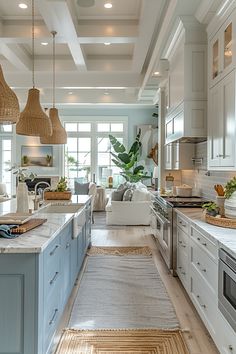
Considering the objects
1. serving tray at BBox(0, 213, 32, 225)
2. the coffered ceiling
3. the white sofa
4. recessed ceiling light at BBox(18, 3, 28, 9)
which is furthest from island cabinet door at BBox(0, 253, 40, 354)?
the white sofa

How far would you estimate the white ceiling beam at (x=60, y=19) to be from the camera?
4.05 meters

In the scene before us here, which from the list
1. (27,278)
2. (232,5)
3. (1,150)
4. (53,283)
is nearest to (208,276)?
(53,283)

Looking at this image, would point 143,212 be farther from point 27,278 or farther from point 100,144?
point 27,278

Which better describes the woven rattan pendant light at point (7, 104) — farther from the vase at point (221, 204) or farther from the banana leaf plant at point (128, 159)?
the banana leaf plant at point (128, 159)

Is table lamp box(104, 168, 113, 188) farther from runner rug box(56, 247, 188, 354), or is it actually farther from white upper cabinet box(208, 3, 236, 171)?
white upper cabinet box(208, 3, 236, 171)

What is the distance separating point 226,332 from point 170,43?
403cm

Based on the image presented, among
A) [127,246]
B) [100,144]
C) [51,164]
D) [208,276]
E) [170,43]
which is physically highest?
[170,43]

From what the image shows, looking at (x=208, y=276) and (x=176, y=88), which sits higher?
(x=176, y=88)

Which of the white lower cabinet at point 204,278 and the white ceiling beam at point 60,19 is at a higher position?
the white ceiling beam at point 60,19

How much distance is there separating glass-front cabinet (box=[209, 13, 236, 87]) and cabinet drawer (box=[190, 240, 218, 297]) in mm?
1712

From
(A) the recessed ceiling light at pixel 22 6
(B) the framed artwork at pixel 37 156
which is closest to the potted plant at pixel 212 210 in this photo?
(A) the recessed ceiling light at pixel 22 6

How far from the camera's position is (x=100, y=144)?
39.0 ft

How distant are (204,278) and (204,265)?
110 mm

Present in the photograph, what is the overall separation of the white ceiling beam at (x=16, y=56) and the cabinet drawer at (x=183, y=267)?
4.61 m
